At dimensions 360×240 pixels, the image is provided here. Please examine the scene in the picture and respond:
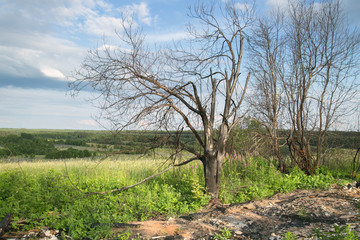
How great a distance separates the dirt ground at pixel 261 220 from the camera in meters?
4.38

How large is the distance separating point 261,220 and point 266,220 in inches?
4.2

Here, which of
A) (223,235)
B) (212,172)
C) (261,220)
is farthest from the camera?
(212,172)

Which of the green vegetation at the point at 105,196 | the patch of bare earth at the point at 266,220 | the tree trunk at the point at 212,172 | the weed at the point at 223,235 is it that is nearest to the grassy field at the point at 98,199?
the green vegetation at the point at 105,196

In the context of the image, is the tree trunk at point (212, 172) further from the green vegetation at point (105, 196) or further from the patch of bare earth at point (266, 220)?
the patch of bare earth at point (266, 220)

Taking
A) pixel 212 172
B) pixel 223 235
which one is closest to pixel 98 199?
pixel 212 172

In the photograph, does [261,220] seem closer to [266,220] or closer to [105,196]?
[266,220]

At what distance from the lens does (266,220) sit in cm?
526

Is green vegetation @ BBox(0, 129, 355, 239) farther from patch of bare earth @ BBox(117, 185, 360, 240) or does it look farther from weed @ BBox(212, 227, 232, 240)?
patch of bare earth @ BBox(117, 185, 360, 240)

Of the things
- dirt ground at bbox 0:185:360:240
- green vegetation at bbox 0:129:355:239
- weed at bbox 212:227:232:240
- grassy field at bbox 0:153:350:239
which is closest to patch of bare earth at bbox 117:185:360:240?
dirt ground at bbox 0:185:360:240

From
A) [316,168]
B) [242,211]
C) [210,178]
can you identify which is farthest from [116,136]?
[316,168]

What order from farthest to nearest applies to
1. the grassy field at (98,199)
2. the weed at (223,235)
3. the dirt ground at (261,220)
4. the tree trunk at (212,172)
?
the tree trunk at (212,172), the grassy field at (98,199), the dirt ground at (261,220), the weed at (223,235)

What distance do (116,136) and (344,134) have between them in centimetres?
1135

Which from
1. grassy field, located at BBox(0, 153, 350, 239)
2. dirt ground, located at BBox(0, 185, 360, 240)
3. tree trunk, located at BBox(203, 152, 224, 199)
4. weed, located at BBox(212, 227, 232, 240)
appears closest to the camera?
weed, located at BBox(212, 227, 232, 240)

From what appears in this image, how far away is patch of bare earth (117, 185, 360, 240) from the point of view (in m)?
4.44
